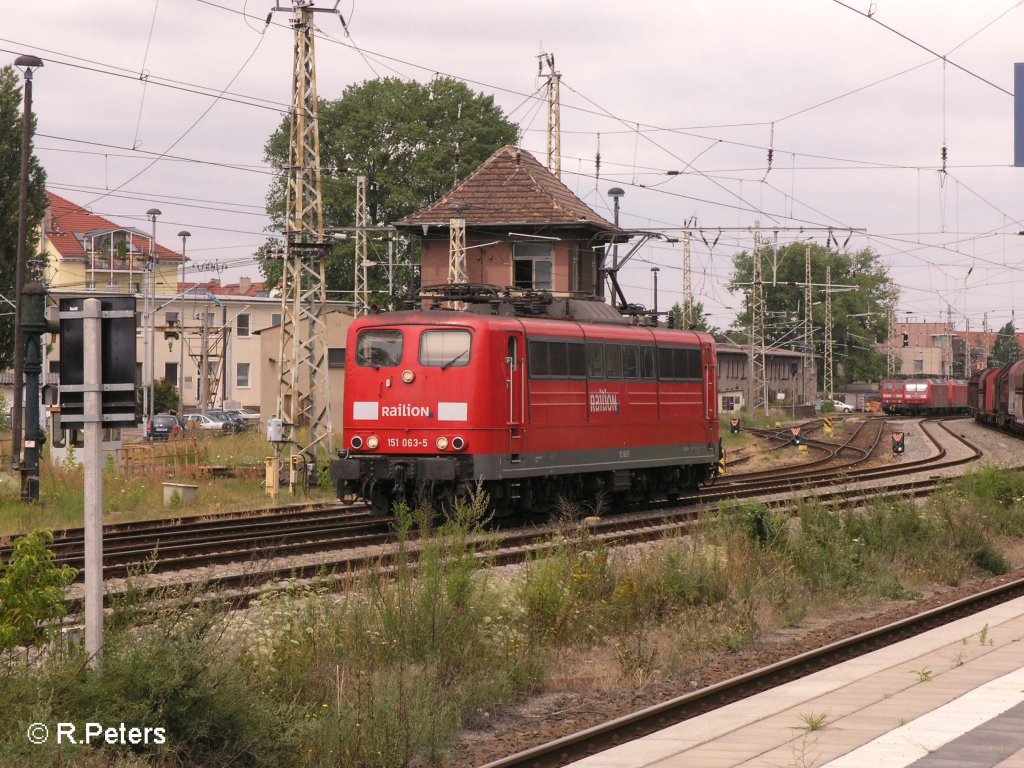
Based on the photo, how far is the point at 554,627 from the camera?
12.0 m

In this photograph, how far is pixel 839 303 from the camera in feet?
385

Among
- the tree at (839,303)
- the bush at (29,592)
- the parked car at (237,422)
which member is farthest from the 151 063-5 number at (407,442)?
the tree at (839,303)

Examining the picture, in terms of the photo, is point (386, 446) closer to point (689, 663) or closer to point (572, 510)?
point (572, 510)

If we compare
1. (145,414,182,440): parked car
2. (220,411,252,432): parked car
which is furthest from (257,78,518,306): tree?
(145,414,182,440): parked car

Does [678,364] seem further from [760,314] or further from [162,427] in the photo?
[760,314]

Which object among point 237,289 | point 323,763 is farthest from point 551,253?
point 237,289

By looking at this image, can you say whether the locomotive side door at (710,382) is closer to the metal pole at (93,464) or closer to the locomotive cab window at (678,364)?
the locomotive cab window at (678,364)

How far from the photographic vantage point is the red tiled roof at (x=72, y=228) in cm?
8056

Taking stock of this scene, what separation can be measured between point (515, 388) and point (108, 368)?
12.6m

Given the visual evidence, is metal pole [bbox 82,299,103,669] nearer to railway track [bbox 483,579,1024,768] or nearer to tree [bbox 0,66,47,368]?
railway track [bbox 483,579,1024,768]

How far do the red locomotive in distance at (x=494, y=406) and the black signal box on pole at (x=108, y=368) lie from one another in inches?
439

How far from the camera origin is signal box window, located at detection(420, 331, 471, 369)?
2006cm

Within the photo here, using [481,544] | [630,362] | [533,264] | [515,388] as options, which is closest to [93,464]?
[481,544]

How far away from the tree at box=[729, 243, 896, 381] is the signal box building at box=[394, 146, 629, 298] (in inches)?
2931
